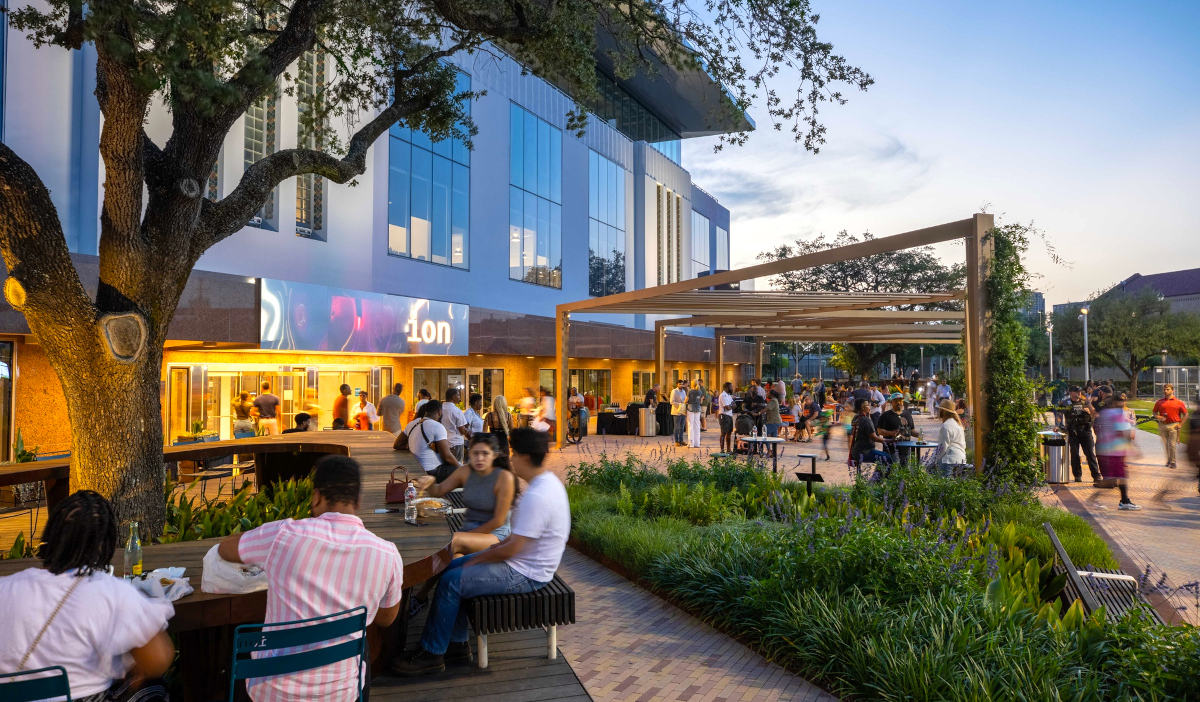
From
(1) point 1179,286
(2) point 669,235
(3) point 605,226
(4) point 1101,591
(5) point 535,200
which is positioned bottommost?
(4) point 1101,591

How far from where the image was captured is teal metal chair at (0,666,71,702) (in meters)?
2.33

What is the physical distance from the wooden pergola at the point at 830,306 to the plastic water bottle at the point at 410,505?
7.51 meters

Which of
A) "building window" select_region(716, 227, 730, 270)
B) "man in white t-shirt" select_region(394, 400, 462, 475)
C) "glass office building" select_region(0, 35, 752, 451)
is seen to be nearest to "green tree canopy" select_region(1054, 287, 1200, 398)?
Answer: "building window" select_region(716, 227, 730, 270)

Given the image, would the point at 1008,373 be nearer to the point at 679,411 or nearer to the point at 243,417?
the point at 679,411

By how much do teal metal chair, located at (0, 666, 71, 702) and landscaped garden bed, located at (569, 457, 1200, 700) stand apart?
376 cm

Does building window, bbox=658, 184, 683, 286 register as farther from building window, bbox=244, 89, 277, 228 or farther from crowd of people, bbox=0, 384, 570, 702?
crowd of people, bbox=0, 384, 570, 702

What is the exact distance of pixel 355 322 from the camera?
602 inches

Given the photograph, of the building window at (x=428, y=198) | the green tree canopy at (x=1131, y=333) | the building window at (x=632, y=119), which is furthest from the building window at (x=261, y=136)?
the green tree canopy at (x=1131, y=333)

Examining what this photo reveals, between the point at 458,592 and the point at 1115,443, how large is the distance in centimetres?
1056

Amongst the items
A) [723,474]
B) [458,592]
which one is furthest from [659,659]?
[723,474]

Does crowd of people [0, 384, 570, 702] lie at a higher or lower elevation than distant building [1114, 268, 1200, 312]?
lower

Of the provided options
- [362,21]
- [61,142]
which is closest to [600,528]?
[362,21]

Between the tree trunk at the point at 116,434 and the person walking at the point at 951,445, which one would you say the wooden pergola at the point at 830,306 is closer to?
the person walking at the point at 951,445

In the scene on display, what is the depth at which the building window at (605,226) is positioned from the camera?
28.6 m
